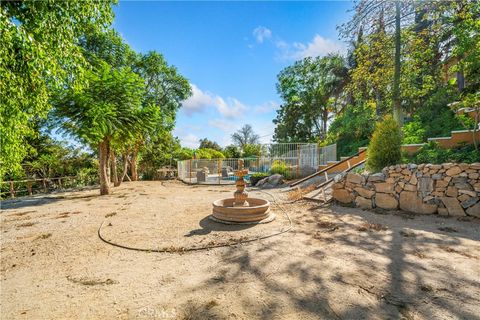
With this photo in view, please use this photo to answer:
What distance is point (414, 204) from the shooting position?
5.14 meters

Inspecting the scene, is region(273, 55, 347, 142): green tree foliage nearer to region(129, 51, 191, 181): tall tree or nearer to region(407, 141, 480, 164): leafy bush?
region(129, 51, 191, 181): tall tree

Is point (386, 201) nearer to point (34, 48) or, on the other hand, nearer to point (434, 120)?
point (434, 120)

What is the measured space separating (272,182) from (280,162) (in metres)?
2.33

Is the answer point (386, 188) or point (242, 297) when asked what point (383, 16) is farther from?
point (242, 297)

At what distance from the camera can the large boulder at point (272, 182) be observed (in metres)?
11.3

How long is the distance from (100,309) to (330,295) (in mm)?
2301

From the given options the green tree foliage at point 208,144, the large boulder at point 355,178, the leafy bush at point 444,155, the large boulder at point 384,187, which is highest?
the green tree foliage at point 208,144

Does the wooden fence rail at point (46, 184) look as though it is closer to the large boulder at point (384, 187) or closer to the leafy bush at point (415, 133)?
the large boulder at point (384, 187)

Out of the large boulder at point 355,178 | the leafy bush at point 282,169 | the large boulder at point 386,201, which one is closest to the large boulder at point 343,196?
the large boulder at point 355,178

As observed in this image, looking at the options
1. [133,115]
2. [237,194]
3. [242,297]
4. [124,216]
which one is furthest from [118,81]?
[242,297]

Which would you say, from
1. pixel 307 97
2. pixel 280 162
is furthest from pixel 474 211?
pixel 307 97

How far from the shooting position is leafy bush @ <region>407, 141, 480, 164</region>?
18.0 feet

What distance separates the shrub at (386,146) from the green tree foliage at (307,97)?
17.8m

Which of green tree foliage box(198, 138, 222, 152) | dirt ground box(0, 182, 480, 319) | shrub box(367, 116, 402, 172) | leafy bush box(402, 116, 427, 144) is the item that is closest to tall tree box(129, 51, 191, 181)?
dirt ground box(0, 182, 480, 319)
